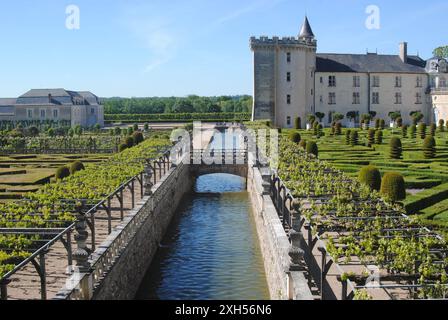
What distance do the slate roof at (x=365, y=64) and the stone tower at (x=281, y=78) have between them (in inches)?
141

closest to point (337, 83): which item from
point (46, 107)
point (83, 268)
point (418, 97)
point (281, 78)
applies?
point (281, 78)

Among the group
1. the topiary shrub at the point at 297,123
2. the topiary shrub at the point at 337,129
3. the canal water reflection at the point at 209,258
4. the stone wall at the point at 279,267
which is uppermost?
the topiary shrub at the point at 297,123

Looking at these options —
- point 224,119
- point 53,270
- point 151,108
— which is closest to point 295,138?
point 53,270

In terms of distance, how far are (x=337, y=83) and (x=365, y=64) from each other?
14.5 ft

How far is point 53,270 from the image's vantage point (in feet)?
33.1

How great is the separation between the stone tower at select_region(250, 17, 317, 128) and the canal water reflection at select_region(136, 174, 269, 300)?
30732 millimetres

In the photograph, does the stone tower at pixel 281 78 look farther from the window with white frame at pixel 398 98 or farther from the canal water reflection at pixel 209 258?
the canal water reflection at pixel 209 258

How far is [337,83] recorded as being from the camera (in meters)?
55.5

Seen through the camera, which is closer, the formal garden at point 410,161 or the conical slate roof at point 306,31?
the formal garden at point 410,161

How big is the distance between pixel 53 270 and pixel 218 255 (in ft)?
19.1

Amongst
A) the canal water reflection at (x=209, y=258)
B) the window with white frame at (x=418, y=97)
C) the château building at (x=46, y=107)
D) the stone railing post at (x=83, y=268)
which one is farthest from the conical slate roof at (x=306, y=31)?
the stone railing post at (x=83, y=268)

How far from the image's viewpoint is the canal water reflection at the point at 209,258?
487 inches

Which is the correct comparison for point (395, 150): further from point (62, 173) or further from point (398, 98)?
point (398, 98)
